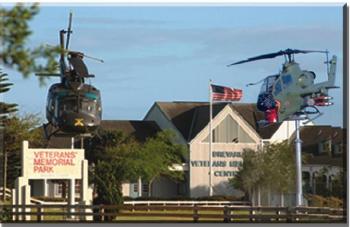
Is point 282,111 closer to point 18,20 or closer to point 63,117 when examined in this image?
point 63,117

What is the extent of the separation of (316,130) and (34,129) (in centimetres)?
1348

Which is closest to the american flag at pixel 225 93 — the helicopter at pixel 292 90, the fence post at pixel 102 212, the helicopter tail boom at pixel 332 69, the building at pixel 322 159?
the helicopter at pixel 292 90

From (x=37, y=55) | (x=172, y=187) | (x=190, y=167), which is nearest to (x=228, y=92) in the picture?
(x=190, y=167)

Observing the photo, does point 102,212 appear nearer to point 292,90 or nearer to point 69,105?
point 69,105

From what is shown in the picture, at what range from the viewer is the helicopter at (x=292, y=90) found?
3120 cm

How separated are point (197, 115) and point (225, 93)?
26.8 feet

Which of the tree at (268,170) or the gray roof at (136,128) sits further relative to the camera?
the gray roof at (136,128)

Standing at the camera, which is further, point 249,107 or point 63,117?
point 249,107

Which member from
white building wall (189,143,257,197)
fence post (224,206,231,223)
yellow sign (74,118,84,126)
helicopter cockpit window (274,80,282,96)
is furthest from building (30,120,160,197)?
fence post (224,206,231,223)

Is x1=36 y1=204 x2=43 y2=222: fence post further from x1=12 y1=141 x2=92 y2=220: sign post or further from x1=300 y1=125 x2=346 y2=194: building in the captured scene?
x1=300 y1=125 x2=346 y2=194: building

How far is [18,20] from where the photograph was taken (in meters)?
7.79

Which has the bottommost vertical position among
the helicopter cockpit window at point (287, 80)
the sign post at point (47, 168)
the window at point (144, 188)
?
the window at point (144, 188)

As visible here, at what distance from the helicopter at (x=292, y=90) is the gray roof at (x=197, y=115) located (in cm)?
479

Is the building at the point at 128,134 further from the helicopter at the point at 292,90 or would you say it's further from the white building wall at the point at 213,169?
the helicopter at the point at 292,90
